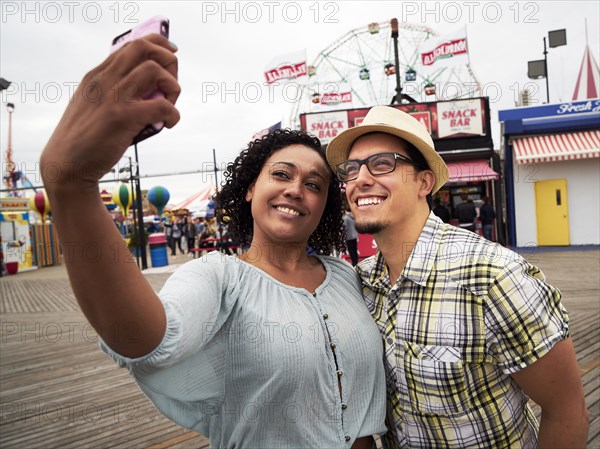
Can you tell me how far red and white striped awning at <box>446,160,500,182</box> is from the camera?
13.3m

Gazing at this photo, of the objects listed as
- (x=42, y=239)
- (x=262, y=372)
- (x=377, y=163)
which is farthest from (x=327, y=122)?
(x=42, y=239)

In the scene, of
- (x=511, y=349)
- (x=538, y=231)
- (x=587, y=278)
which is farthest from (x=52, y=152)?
(x=538, y=231)

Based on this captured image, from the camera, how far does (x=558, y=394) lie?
1.51 metres

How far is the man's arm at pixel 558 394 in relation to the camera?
1.46 metres

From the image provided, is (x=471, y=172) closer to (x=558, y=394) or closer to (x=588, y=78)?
(x=588, y=78)

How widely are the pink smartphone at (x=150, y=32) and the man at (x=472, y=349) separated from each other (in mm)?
1162

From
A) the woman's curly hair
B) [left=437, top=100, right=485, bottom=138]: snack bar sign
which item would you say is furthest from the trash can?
the woman's curly hair

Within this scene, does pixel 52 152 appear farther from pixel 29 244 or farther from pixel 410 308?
pixel 29 244

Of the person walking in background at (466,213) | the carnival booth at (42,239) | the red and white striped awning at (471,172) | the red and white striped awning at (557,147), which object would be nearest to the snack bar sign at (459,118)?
the red and white striped awning at (471,172)

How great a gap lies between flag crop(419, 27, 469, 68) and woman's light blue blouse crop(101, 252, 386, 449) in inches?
648

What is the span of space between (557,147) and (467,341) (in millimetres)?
14388

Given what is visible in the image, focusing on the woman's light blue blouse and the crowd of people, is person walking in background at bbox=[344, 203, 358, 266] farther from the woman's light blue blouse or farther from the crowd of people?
the woman's light blue blouse

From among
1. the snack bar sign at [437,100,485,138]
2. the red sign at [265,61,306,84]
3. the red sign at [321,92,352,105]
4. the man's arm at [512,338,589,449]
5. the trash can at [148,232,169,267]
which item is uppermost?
the red sign at [265,61,306,84]

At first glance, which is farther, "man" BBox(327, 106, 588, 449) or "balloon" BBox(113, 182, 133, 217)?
"balloon" BBox(113, 182, 133, 217)
